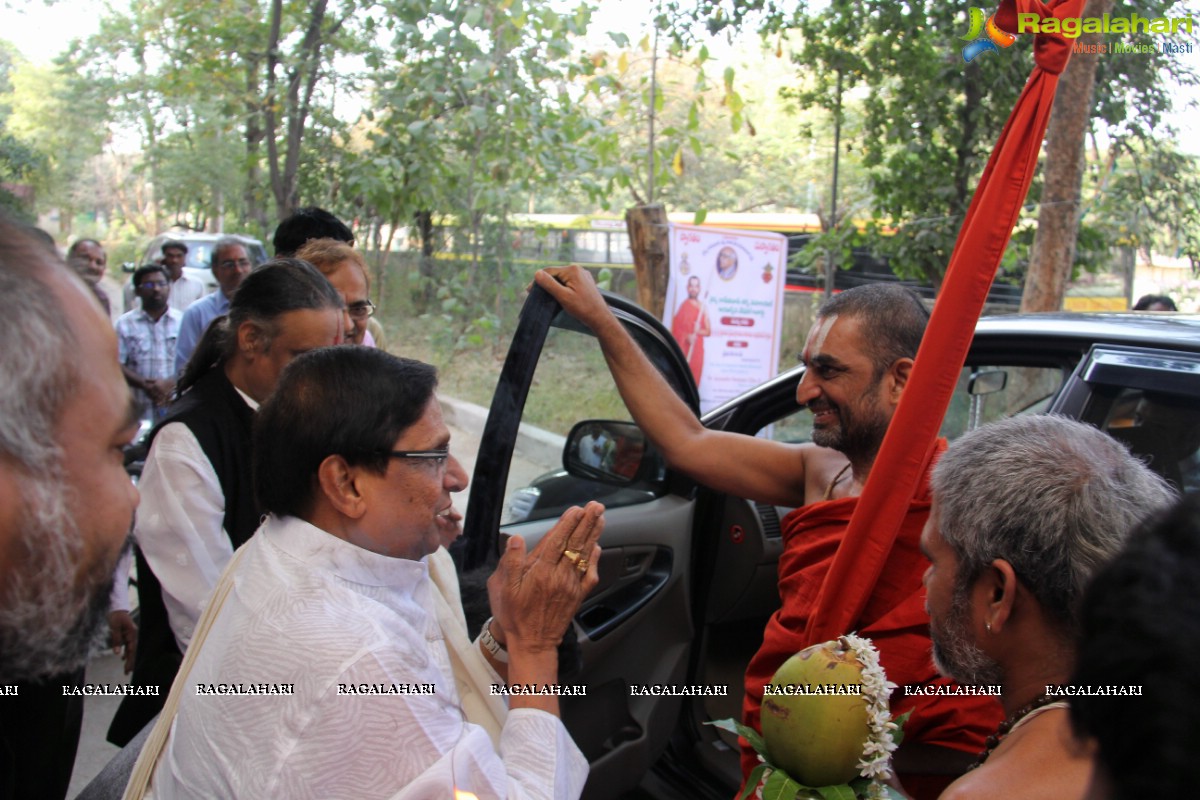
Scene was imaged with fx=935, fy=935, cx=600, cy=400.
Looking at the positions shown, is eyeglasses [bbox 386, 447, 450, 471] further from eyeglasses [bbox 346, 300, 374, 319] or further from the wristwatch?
eyeglasses [bbox 346, 300, 374, 319]

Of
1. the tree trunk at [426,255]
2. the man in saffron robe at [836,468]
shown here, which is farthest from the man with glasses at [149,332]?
the man in saffron robe at [836,468]

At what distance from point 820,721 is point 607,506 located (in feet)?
4.38

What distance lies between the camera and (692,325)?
595 cm

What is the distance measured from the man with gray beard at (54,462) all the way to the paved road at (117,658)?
892mm

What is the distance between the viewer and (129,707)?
2312 millimetres

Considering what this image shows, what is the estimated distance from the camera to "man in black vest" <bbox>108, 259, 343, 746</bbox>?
2189 mm

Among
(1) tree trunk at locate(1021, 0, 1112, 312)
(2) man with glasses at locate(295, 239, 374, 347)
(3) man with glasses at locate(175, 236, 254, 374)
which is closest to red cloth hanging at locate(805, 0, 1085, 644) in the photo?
(2) man with glasses at locate(295, 239, 374, 347)

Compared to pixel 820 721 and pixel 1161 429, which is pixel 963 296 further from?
pixel 820 721

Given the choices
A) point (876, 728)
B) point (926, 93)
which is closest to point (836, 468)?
point (876, 728)

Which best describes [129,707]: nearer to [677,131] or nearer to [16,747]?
[16,747]

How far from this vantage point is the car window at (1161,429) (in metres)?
2.04

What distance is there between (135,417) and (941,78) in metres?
6.39

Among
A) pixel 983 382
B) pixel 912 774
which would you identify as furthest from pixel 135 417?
pixel 983 382

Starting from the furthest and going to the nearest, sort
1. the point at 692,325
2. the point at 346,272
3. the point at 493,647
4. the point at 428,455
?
the point at 692,325, the point at 346,272, the point at 493,647, the point at 428,455
